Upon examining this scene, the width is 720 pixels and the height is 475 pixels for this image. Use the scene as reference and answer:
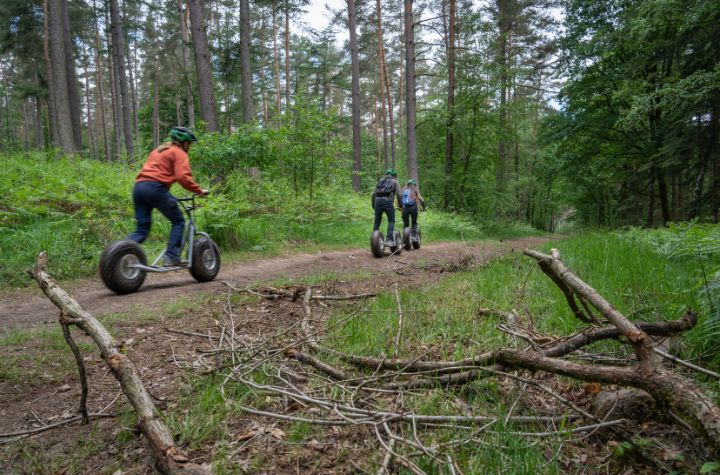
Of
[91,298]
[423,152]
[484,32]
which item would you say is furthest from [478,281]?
[423,152]

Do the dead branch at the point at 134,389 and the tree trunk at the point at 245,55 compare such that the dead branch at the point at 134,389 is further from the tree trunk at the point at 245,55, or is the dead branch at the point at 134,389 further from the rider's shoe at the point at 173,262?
the tree trunk at the point at 245,55

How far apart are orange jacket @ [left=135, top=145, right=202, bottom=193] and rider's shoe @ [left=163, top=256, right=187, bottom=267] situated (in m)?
1.15

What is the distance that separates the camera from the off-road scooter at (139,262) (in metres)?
5.20

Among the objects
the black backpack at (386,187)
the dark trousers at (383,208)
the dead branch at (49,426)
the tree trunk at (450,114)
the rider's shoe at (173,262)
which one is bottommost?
the dead branch at (49,426)

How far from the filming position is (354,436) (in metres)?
1.99

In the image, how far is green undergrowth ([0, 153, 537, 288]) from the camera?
6.88m

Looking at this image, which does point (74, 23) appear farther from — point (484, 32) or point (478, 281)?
point (478, 281)

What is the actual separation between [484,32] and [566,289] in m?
18.0

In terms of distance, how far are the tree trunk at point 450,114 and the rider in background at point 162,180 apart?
1548 centimetres

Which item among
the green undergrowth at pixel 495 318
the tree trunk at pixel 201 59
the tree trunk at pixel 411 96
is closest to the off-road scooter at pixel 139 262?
the green undergrowth at pixel 495 318

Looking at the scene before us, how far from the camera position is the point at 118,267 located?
207 inches

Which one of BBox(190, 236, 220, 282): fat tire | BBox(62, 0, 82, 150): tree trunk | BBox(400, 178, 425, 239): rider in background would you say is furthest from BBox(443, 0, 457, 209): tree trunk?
BBox(62, 0, 82, 150): tree trunk

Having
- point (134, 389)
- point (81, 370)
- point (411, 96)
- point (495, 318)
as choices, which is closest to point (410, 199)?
point (495, 318)

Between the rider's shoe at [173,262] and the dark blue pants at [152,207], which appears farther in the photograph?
the rider's shoe at [173,262]
